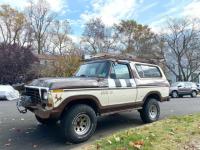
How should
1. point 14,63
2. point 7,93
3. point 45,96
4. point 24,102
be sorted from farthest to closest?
point 14,63 < point 7,93 < point 24,102 < point 45,96

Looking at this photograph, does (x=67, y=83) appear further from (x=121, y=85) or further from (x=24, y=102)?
(x=121, y=85)

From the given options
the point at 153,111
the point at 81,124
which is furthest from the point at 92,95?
the point at 153,111

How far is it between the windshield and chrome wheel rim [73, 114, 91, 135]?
A: 50.4 inches

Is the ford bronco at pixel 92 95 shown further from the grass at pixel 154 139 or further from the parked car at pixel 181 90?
the parked car at pixel 181 90

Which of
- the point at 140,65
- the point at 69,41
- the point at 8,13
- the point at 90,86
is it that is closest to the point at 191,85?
the point at 140,65

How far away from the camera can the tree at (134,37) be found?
1785 inches

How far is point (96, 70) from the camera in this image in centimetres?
748

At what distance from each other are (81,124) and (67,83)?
1.07 metres

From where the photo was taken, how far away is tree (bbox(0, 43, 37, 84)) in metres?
32.0

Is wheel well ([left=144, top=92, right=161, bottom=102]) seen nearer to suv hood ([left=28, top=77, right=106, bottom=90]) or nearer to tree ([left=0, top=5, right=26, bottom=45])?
suv hood ([left=28, top=77, right=106, bottom=90])

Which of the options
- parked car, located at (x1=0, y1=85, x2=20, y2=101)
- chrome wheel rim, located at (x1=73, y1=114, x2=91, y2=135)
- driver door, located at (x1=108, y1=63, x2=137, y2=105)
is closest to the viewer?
chrome wheel rim, located at (x1=73, y1=114, x2=91, y2=135)

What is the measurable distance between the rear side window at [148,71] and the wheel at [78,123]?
2.47m

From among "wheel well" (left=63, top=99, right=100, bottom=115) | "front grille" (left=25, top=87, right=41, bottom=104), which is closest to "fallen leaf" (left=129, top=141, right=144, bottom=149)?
"wheel well" (left=63, top=99, right=100, bottom=115)

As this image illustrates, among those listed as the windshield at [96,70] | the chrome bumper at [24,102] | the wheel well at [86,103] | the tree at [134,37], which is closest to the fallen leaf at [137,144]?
the wheel well at [86,103]
